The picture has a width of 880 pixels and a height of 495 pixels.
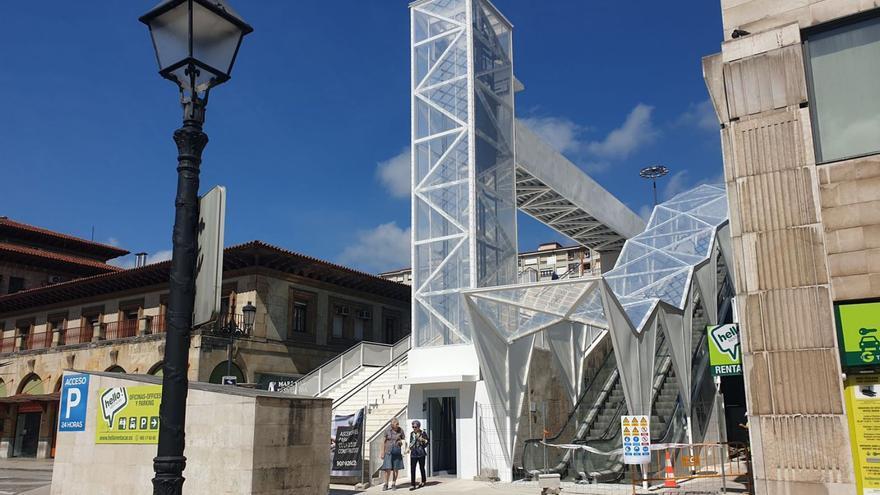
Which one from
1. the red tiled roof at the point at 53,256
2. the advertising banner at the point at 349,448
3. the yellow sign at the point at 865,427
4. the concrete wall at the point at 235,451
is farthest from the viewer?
the red tiled roof at the point at 53,256

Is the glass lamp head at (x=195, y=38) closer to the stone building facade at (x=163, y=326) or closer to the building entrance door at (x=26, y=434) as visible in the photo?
the stone building facade at (x=163, y=326)

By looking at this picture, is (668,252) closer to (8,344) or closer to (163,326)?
(163,326)

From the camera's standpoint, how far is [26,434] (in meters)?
40.0

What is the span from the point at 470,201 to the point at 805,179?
14.5 m

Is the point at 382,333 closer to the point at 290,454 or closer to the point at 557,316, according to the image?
the point at 557,316

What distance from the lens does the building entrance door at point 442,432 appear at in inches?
870

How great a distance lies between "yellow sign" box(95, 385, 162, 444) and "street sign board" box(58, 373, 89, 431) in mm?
601

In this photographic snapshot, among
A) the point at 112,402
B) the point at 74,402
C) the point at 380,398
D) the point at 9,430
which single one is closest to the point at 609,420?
the point at 380,398

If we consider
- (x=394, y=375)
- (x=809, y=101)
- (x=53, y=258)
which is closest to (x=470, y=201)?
(x=394, y=375)

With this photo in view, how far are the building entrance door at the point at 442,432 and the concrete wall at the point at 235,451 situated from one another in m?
8.10

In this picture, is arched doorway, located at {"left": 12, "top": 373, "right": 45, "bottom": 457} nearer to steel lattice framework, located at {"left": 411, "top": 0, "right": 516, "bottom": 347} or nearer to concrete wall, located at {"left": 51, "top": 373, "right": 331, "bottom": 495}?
steel lattice framework, located at {"left": 411, "top": 0, "right": 516, "bottom": 347}

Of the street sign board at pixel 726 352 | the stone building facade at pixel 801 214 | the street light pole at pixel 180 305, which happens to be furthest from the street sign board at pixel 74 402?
the street sign board at pixel 726 352

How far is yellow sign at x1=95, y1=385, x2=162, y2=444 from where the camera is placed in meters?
14.1

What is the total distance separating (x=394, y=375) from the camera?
28.3 meters
